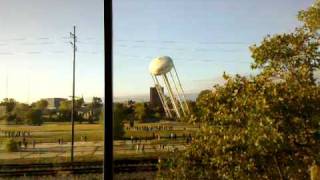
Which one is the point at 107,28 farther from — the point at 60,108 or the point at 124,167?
the point at 124,167

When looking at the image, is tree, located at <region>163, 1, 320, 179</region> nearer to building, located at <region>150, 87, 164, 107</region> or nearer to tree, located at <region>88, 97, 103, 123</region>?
building, located at <region>150, 87, 164, 107</region>

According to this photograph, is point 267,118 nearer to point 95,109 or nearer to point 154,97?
point 154,97

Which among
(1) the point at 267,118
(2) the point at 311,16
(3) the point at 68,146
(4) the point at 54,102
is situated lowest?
(3) the point at 68,146

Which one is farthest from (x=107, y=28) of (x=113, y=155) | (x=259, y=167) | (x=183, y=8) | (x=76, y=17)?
(x=259, y=167)

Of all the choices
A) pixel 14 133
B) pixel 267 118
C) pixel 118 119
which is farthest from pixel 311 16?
pixel 14 133

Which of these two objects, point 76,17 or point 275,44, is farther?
point 76,17

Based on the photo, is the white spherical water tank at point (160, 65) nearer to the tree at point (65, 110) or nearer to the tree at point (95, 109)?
the tree at point (95, 109)

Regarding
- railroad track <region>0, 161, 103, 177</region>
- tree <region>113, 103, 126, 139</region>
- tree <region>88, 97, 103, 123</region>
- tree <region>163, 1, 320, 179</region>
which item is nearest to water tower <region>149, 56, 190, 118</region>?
tree <region>163, 1, 320, 179</region>
